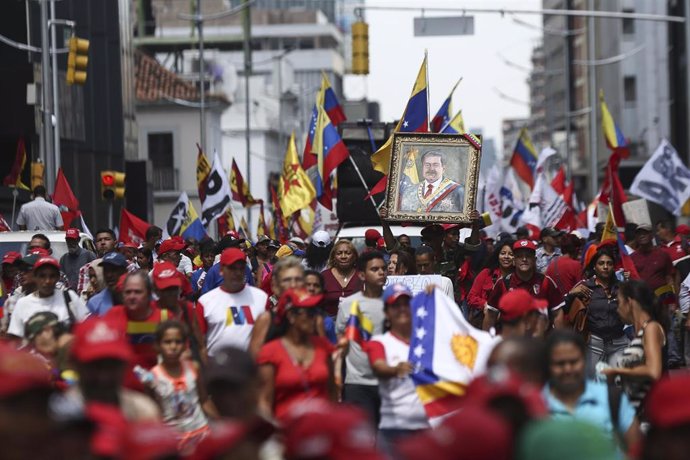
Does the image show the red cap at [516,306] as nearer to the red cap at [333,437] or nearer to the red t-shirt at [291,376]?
the red t-shirt at [291,376]

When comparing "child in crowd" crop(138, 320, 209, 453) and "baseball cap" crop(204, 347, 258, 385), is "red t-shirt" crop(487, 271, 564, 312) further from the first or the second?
"baseball cap" crop(204, 347, 258, 385)

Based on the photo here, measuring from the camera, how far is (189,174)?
246 ft

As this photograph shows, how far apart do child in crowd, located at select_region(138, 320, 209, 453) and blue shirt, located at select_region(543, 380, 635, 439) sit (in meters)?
2.26

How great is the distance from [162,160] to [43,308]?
211 ft

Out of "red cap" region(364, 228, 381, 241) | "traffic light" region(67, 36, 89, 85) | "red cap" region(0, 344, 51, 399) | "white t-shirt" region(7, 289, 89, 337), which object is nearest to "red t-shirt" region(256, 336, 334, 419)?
"white t-shirt" region(7, 289, 89, 337)

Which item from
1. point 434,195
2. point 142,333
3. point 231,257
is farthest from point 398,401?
point 434,195

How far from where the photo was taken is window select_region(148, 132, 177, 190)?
74.3 metres

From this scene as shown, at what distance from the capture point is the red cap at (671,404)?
5461 millimetres

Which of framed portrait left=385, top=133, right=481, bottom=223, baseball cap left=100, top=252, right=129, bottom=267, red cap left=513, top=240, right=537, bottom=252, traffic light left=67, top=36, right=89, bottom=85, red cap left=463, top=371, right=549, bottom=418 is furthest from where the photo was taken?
traffic light left=67, top=36, right=89, bottom=85

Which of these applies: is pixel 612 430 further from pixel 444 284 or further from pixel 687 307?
pixel 687 307

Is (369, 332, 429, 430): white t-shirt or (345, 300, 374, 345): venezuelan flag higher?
(345, 300, 374, 345): venezuelan flag

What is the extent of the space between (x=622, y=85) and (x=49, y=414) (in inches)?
2797

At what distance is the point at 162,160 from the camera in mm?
74938

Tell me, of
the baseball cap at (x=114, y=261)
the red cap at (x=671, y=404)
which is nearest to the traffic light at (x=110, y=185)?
the baseball cap at (x=114, y=261)
